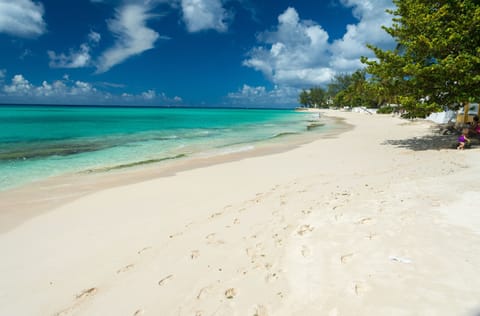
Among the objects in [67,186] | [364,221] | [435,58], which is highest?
[435,58]

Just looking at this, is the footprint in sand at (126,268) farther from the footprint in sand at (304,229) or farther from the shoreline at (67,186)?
the shoreline at (67,186)

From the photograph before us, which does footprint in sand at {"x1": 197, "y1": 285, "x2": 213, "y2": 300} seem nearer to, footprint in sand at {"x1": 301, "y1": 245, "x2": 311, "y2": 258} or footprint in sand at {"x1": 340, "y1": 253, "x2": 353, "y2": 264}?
footprint in sand at {"x1": 301, "y1": 245, "x2": 311, "y2": 258}

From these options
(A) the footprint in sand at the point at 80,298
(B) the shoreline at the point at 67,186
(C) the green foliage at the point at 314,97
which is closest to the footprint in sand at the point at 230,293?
(A) the footprint in sand at the point at 80,298

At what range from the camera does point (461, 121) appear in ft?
56.2

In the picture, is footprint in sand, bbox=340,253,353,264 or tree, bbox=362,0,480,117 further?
tree, bbox=362,0,480,117

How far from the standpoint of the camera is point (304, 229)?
4145 millimetres

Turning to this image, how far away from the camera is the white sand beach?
2.63m

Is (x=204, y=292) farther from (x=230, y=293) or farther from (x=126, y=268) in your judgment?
(x=126, y=268)

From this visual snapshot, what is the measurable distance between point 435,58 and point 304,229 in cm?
1127

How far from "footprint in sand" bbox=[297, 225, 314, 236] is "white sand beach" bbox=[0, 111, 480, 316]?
0.13ft

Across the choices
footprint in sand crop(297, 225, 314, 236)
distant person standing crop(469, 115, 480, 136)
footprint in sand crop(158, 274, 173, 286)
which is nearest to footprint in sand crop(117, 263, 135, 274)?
→ footprint in sand crop(158, 274, 173, 286)

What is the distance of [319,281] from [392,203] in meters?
2.93

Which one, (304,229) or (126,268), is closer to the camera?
(126,268)

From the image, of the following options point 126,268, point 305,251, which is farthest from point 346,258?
point 126,268
